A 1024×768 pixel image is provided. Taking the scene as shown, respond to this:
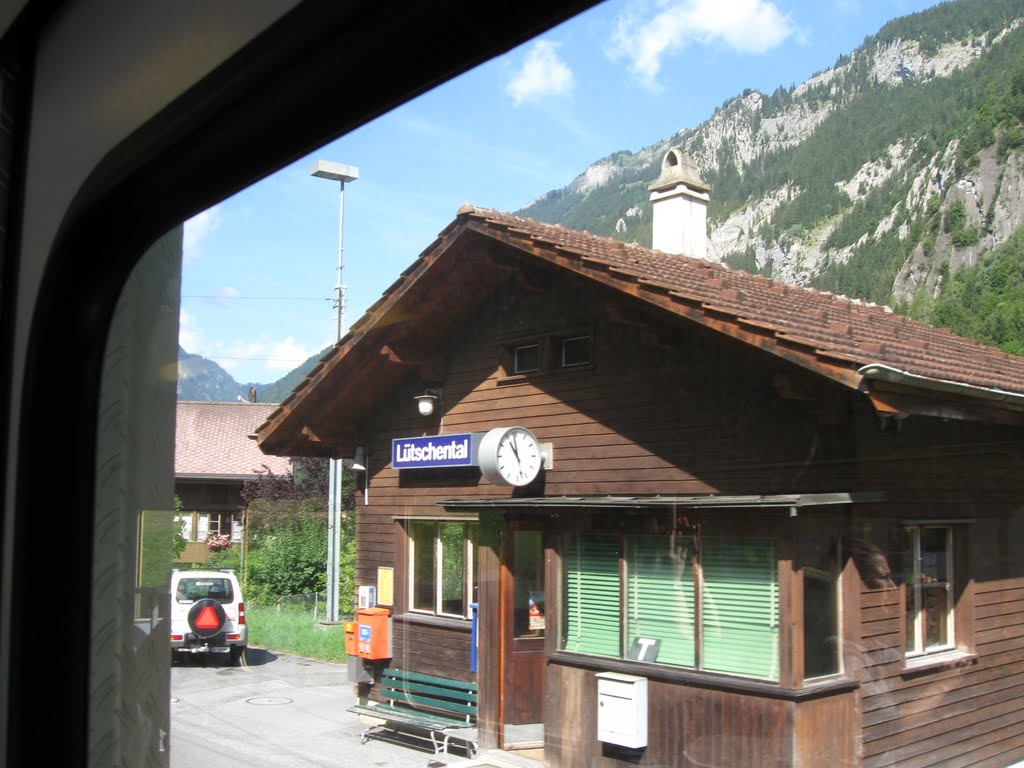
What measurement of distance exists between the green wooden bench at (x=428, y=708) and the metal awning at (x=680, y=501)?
0.62 m

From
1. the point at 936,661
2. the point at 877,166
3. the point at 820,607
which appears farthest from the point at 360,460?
the point at 877,166

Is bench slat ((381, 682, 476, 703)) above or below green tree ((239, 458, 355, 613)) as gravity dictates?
below

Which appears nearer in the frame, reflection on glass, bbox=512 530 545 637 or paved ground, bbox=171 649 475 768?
paved ground, bbox=171 649 475 768

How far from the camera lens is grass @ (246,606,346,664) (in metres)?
2.41

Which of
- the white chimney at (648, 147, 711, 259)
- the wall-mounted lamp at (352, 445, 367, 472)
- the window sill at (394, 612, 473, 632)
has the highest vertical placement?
the white chimney at (648, 147, 711, 259)

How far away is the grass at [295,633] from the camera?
241cm

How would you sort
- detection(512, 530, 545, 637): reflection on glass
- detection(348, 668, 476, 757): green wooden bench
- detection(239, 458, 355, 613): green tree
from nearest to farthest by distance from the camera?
detection(239, 458, 355, 613): green tree, detection(348, 668, 476, 757): green wooden bench, detection(512, 530, 545, 637): reflection on glass

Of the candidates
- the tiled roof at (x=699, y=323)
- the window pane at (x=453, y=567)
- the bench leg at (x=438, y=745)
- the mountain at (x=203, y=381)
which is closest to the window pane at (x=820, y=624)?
the tiled roof at (x=699, y=323)

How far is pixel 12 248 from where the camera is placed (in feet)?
5.82

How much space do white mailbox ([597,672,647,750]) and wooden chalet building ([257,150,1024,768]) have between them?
0.05 ft

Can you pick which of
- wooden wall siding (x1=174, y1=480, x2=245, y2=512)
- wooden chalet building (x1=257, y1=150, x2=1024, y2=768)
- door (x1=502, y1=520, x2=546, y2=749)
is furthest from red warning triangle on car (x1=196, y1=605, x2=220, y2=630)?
door (x1=502, y1=520, x2=546, y2=749)

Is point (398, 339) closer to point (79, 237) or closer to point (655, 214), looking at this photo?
point (655, 214)

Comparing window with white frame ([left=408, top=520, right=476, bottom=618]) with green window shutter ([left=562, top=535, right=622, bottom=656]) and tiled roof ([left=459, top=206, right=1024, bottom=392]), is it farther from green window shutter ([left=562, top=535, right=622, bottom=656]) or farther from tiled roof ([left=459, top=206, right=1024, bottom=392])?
tiled roof ([left=459, top=206, right=1024, bottom=392])

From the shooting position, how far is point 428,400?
132 inches
